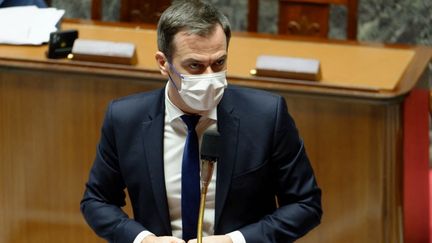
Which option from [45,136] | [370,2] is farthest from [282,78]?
[370,2]

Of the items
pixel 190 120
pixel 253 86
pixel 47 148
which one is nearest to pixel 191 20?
pixel 190 120

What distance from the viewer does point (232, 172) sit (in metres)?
1.81

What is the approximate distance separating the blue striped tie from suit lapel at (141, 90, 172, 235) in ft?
0.11

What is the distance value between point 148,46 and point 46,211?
53cm

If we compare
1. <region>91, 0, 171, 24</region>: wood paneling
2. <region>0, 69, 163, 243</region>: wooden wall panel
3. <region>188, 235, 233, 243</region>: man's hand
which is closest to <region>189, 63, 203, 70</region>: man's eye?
<region>188, 235, 233, 243</region>: man's hand

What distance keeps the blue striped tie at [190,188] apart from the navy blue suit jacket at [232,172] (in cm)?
3

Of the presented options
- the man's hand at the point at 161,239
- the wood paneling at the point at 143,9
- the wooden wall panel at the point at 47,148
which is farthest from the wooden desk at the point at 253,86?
the man's hand at the point at 161,239

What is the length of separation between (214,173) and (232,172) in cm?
3

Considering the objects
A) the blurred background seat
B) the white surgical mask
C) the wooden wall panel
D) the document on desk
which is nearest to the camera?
the white surgical mask

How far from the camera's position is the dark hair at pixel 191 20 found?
1.71m

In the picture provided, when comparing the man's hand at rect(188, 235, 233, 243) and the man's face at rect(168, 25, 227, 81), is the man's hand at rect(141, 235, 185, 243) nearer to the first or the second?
the man's hand at rect(188, 235, 233, 243)

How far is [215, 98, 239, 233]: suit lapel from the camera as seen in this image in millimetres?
1803

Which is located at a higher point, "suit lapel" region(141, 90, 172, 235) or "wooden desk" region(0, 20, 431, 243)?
"suit lapel" region(141, 90, 172, 235)

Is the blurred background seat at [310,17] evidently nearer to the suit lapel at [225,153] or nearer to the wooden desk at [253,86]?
the wooden desk at [253,86]
